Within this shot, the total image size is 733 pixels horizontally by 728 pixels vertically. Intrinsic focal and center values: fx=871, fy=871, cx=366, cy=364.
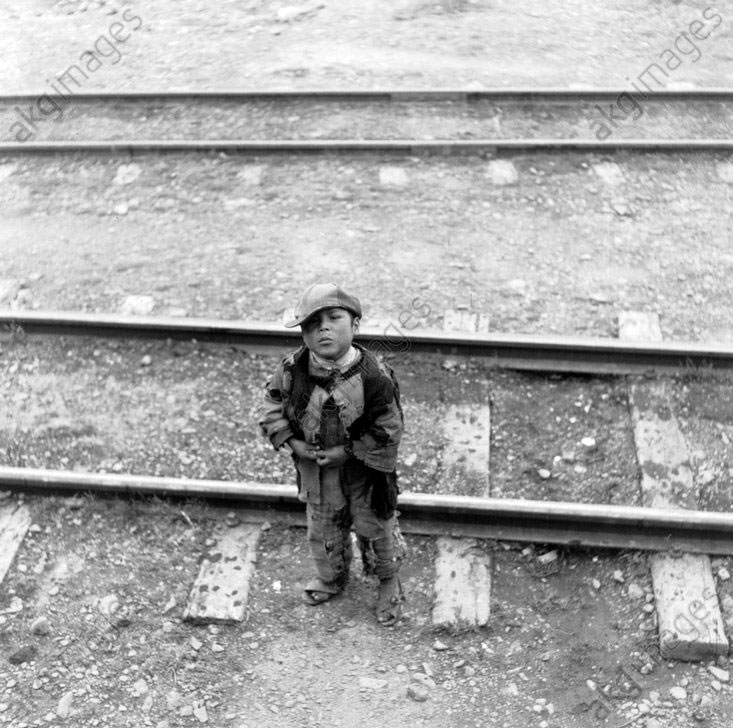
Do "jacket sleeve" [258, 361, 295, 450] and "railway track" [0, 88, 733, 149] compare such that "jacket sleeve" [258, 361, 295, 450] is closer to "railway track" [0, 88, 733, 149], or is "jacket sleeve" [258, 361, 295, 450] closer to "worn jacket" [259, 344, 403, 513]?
"worn jacket" [259, 344, 403, 513]

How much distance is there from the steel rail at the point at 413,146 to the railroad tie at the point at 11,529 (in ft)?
14.7

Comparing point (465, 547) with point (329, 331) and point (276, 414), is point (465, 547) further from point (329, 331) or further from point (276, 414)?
point (329, 331)

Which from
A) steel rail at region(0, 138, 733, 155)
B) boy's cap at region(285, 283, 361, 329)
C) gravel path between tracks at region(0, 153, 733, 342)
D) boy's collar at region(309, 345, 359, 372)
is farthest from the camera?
steel rail at region(0, 138, 733, 155)

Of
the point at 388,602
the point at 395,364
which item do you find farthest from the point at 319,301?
the point at 395,364

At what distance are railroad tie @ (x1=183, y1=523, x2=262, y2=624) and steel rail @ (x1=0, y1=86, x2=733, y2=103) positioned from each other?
584 cm

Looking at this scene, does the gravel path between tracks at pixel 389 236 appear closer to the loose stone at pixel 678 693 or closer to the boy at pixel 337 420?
the boy at pixel 337 420

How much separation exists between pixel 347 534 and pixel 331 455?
2.62 feet

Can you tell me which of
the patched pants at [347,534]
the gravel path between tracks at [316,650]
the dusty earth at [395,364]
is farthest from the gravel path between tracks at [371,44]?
the patched pants at [347,534]

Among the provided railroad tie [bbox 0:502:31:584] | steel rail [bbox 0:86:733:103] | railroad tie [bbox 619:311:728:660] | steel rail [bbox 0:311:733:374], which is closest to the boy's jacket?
railroad tie [bbox 619:311:728:660]

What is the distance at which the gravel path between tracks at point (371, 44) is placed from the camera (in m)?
10.2

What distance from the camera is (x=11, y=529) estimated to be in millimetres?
5043

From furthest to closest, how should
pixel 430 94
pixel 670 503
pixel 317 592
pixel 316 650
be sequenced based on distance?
pixel 430 94 < pixel 670 503 < pixel 317 592 < pixel 316 650

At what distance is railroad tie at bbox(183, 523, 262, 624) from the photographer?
14.9 ft

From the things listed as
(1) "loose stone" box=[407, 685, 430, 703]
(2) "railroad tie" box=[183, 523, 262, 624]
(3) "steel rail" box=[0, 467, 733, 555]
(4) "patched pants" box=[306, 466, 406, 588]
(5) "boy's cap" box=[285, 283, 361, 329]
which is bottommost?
(1) "loose stone" box=[407, 685, 430, 703]
